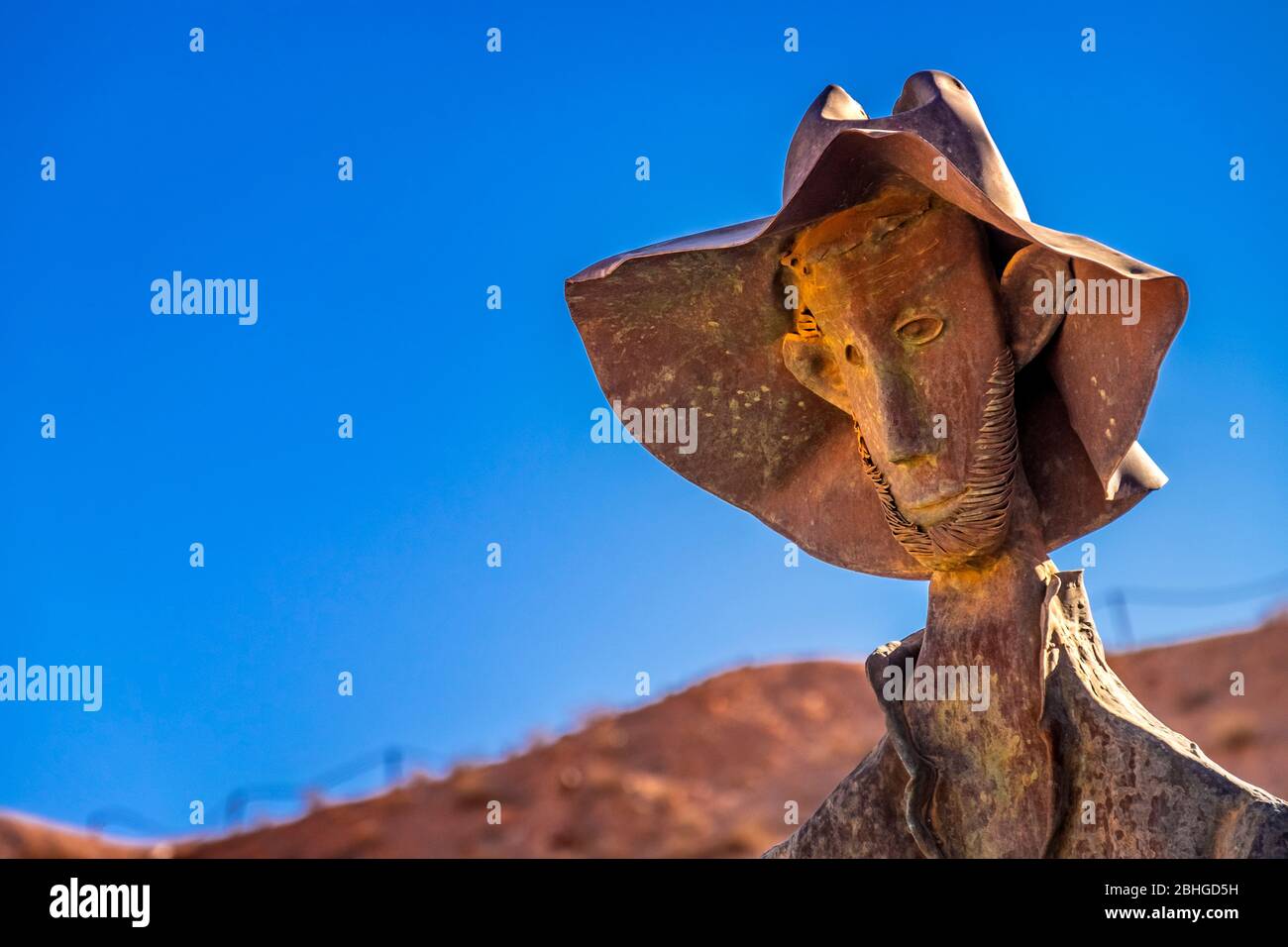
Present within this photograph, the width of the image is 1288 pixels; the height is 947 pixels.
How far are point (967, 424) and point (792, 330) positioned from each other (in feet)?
2.82

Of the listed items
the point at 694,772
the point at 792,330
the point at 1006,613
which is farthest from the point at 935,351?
the point at 694,772

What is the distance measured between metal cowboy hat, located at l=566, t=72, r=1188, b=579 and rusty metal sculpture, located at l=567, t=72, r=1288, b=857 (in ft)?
0.04

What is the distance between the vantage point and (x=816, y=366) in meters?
5.29

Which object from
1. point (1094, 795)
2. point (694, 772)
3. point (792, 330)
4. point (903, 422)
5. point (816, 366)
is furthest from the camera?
point (694, 772)

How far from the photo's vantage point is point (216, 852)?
22688 mm

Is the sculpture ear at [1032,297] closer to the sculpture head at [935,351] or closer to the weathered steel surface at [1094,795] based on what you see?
the sculpture head at [935,351]

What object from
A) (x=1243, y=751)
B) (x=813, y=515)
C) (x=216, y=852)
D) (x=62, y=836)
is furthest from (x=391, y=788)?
(x=813, y=515)

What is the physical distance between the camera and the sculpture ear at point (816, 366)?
5.25 m

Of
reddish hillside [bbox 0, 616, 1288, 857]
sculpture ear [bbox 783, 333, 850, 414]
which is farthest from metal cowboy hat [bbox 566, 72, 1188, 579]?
reddish hillside [bbox 0, 616, 1288, 857]

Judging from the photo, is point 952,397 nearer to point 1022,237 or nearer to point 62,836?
point 1022,237

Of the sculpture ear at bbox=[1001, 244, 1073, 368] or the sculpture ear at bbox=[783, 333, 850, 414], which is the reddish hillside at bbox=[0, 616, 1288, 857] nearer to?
the sculpture ear at bbox=[783, 333, 850, 414]

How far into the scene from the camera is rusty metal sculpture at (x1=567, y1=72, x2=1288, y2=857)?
180 inches

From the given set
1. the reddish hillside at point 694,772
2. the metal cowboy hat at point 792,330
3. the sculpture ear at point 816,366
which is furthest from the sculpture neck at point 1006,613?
the reddish hillside at point 694,772

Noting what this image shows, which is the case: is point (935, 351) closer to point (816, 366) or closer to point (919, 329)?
point (919, 329)
